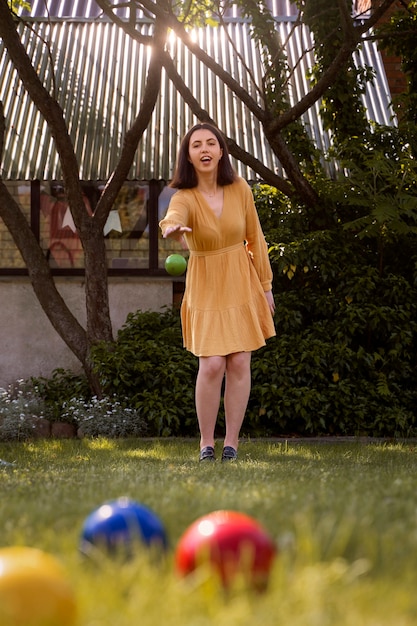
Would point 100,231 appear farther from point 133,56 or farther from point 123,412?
point 133,56

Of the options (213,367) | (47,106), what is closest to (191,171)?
(213,367)

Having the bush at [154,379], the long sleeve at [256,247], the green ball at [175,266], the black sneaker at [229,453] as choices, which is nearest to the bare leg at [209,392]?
the black sneaker at [229,453]

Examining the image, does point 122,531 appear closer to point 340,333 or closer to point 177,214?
point 177,214

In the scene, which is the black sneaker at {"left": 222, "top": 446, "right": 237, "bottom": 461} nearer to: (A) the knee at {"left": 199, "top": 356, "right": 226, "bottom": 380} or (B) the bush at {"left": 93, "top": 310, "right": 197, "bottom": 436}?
(A) the knee at {"left": 199, "top": 356, "right": 226, "bottom": 380}

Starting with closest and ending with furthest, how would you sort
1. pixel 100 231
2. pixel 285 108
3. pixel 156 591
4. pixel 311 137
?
1. pixel 156 591
2. pixel 100 231
3. pixel 285 108
4. pixel 311 137

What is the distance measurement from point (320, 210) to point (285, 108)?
1455 mm

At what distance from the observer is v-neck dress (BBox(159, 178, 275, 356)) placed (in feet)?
18.6

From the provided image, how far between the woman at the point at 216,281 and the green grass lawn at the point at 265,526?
58 cm

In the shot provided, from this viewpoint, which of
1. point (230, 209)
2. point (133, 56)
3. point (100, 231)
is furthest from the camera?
point (133, 56)

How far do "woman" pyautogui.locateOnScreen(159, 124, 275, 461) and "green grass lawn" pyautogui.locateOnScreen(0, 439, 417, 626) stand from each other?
0.58m

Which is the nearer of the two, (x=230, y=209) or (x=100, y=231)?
(x=230, y=209)

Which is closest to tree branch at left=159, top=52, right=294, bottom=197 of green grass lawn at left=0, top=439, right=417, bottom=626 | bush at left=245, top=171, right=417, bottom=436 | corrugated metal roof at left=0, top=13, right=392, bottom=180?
bush at left=245, top=171, right=417, bottom=436

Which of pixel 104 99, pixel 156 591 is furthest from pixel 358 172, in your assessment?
pixel 156 591

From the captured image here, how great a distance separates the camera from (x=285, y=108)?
10.5 meters
